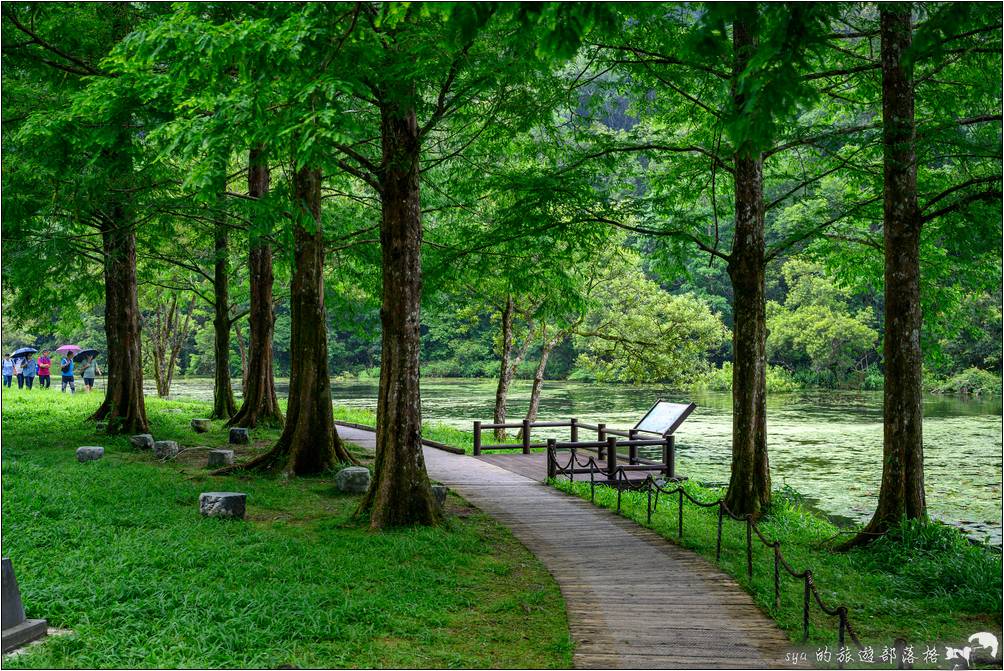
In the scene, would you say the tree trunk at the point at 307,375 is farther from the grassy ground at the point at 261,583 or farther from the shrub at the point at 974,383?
the shrub at the point at 974,383

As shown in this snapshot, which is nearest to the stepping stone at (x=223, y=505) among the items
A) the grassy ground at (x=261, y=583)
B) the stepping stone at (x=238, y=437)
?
the grassy ground at (x=261, y=583)

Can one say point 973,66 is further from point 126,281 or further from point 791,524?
point 126,281

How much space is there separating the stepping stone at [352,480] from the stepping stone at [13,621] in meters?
6.47

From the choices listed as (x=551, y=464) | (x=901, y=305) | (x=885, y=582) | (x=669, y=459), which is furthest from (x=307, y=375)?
(x=885, y=582)

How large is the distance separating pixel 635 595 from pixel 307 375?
7715mm

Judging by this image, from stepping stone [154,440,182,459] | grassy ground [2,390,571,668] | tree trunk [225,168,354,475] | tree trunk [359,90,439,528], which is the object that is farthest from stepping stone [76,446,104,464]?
tree trunk [359,90,439,528]

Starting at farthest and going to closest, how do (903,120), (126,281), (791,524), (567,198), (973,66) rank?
(126,281) < (567,198) < (791,524) < (973,66) < (903,120)

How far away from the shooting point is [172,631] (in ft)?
20.2

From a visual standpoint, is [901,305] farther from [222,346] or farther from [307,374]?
[222,346]

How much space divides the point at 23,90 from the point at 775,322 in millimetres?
40924

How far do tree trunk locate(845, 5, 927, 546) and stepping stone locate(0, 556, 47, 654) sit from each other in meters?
8.32

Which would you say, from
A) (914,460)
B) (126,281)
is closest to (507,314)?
(126,281)

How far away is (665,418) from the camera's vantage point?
15.7 metres

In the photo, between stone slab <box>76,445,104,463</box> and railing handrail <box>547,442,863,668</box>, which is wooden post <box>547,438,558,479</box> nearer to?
railing handrail <box>547,442,863,668</box>
